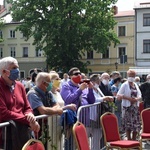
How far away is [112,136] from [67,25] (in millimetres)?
28892

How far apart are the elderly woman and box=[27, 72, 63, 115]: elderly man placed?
323 centimetres

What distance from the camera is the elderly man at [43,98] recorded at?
5188mm

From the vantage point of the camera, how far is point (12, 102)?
4.43 m

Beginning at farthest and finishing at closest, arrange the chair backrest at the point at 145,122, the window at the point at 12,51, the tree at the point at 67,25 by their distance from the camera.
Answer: the window at the point at 12,51 < the tree at the point at 67,25 < the chair backrest at the point at 145,122

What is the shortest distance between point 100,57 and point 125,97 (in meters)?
43.6

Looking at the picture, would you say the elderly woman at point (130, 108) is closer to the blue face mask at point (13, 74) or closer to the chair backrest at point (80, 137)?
the chair backrest at point (80, 137)

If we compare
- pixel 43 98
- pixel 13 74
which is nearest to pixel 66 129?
pixel 43 98

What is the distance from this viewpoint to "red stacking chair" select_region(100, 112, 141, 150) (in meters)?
6.47

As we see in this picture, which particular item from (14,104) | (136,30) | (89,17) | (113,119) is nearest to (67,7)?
(89,17)

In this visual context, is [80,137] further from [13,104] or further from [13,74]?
[13,74]

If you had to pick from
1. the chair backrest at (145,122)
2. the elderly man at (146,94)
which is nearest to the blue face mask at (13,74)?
the chair backrest at (145,122)

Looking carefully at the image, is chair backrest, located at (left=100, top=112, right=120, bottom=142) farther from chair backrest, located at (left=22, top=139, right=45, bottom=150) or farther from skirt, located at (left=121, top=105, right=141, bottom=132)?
chair backrest, located at (left=22, top=139, right=45, bottom=150)

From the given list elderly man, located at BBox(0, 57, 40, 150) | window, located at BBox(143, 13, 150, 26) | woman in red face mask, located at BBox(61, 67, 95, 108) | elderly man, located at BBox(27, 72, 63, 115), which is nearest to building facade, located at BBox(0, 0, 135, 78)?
window, located at BBox(143, 13, 150, 26)

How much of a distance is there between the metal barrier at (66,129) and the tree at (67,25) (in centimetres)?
2710
